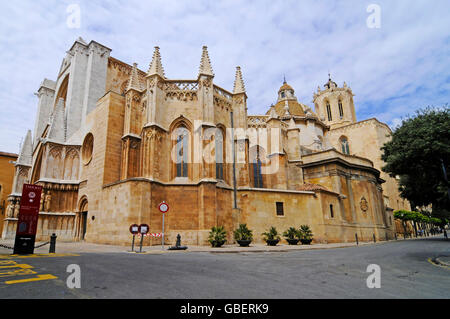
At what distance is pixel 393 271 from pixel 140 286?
6.79m

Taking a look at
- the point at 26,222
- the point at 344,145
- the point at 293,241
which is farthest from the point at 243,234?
the point at 344,145

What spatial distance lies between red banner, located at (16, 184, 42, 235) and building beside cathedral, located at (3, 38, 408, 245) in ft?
19.4

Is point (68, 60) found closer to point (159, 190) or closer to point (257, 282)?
point (159, 190)

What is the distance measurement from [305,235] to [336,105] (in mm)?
53456

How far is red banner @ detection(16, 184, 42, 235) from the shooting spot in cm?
1122

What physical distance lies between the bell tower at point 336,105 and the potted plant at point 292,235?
163 feet

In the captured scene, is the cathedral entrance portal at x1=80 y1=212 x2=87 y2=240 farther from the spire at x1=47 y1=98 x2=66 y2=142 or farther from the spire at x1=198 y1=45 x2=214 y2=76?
the spire at x1=198 y1=45 x2=214 y2=76

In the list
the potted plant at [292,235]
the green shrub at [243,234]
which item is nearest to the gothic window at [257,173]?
the potted plant at [292,235]

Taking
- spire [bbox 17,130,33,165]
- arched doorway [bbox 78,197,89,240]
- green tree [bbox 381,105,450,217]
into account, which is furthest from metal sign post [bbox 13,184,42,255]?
spire [bbox 17,130,33,165]

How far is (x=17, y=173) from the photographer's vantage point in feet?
105

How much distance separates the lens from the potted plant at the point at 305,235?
1978 cm

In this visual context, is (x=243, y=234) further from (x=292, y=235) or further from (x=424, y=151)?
(x=424, y=151)

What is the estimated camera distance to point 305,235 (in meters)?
20.0

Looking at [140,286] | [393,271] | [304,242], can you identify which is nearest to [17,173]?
[304,242]
